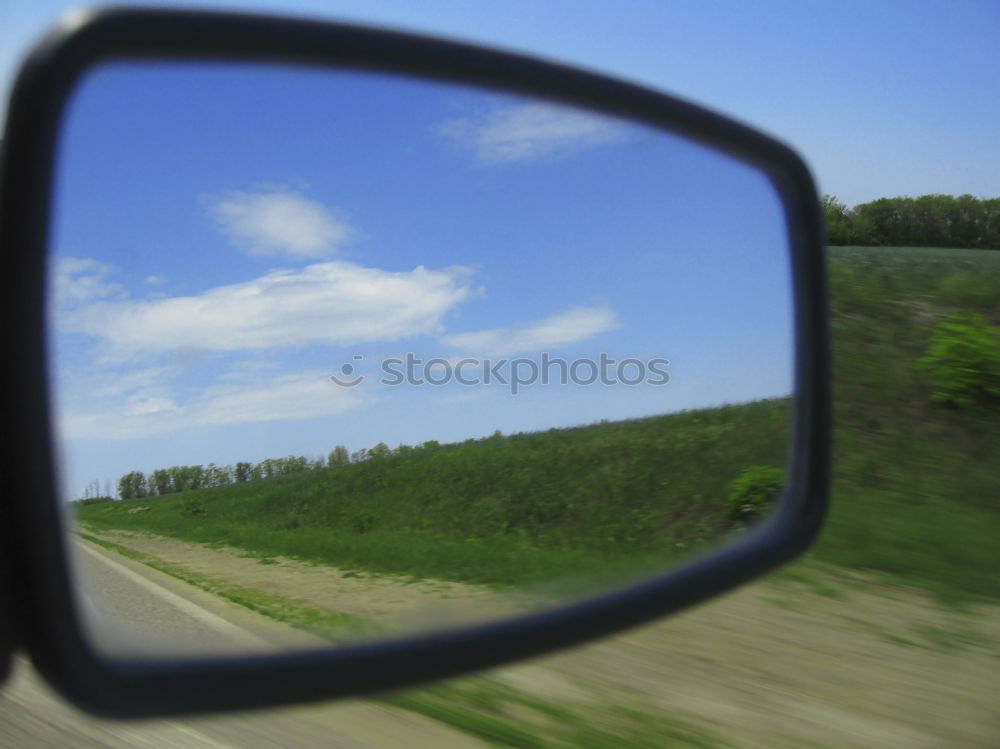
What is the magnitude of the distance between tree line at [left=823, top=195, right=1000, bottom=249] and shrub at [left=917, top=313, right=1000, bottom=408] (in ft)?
89.3

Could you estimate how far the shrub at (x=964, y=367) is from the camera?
34.4 ft

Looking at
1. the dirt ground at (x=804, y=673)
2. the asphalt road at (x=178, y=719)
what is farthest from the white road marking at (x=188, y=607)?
the dirt ground at (x=804, y=673)

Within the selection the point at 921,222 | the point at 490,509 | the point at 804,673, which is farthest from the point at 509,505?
the point at 921,222

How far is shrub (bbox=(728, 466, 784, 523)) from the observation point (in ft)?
8.18

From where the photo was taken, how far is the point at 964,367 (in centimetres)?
1065

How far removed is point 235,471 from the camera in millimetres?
1722

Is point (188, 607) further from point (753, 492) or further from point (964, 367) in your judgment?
point (964, 367)

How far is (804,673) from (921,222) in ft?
147

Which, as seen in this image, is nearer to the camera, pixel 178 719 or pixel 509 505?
pixel 178 719

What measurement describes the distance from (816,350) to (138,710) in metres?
1.81

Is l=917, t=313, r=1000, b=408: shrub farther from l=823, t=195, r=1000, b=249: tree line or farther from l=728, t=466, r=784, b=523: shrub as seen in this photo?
l=823, t=195, r=1000, b=249: tree line

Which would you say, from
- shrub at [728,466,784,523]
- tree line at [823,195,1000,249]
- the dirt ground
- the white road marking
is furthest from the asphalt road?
tree line at [823,195,1000,249]

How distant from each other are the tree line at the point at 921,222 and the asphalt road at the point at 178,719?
36.5 metres

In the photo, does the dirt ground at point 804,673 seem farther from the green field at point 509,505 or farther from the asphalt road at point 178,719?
the asphalt road at point 178,719
